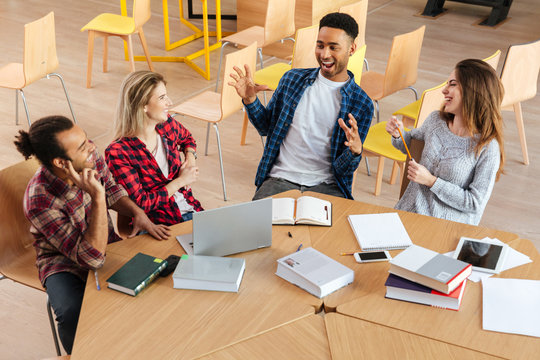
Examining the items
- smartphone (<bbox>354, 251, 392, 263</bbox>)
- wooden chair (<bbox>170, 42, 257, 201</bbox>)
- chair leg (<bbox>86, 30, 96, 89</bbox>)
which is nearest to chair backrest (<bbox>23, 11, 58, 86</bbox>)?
chair leg (<bbox>86, 30, 96, 89</bbox>)

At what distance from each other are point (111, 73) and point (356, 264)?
4146 millimetres

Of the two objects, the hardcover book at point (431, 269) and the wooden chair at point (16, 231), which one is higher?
the hardcover book at point (431, 269)

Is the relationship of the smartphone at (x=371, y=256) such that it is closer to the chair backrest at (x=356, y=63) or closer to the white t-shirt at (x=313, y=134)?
the white t-shirt at (x=313, y=134)

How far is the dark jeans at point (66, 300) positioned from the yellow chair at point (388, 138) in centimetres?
194

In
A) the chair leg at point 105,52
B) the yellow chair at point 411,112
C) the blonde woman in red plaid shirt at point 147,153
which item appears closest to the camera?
the blonde woman in red plaid shirt at point 147,153

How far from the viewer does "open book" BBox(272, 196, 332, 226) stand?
7.65ft

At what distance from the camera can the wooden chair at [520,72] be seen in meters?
3.82

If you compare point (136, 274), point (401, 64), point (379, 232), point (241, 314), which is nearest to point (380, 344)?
point (241, 314)

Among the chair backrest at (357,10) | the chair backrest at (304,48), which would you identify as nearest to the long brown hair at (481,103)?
the chair backrest at (304,48)

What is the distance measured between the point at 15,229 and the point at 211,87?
123 inches

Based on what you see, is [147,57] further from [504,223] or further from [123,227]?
[504,223]

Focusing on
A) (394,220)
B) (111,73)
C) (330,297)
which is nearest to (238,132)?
(111,73)

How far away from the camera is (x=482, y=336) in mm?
1795

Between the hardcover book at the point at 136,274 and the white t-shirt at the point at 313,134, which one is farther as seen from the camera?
the white t-shirt at the point at 313,134
